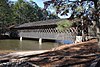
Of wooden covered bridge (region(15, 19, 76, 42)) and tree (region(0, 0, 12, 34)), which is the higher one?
tree (region(0, 0, 12, 34))

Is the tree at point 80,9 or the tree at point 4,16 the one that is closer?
the tree at point 80,9

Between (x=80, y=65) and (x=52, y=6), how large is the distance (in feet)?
13.1

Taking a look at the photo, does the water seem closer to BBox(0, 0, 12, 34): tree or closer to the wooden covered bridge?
the wooden covered bridge

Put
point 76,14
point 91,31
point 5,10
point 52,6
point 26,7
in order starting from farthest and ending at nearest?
1. point 26,7
2. point 5,10
3. point 91,31
4. point 76,14
5. point 52,6

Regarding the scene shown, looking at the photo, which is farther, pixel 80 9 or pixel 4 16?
pixel 4 16

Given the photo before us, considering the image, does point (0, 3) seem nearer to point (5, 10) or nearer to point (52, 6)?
point (5, 10)

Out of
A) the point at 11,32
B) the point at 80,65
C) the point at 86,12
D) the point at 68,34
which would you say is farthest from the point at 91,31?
the point at 11,32

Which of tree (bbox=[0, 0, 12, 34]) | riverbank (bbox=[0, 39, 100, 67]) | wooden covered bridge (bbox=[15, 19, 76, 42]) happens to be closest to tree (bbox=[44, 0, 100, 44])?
riverbank (bbox=[0, 39, 100, 67])

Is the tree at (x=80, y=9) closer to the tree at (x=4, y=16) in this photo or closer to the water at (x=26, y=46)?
the water at (x=26, y=46)

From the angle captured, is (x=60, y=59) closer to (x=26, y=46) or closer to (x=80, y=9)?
(x=80, y=9)

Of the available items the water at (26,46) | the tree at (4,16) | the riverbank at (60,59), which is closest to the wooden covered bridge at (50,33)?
→ the water at (26,46)

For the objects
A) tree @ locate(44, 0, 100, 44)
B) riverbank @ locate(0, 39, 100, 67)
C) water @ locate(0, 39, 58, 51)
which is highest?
tree @ locate(44, 0, 100, 44)

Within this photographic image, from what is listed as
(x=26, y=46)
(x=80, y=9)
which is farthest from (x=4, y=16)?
(x=80, y=9)

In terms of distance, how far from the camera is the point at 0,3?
2483 inches
